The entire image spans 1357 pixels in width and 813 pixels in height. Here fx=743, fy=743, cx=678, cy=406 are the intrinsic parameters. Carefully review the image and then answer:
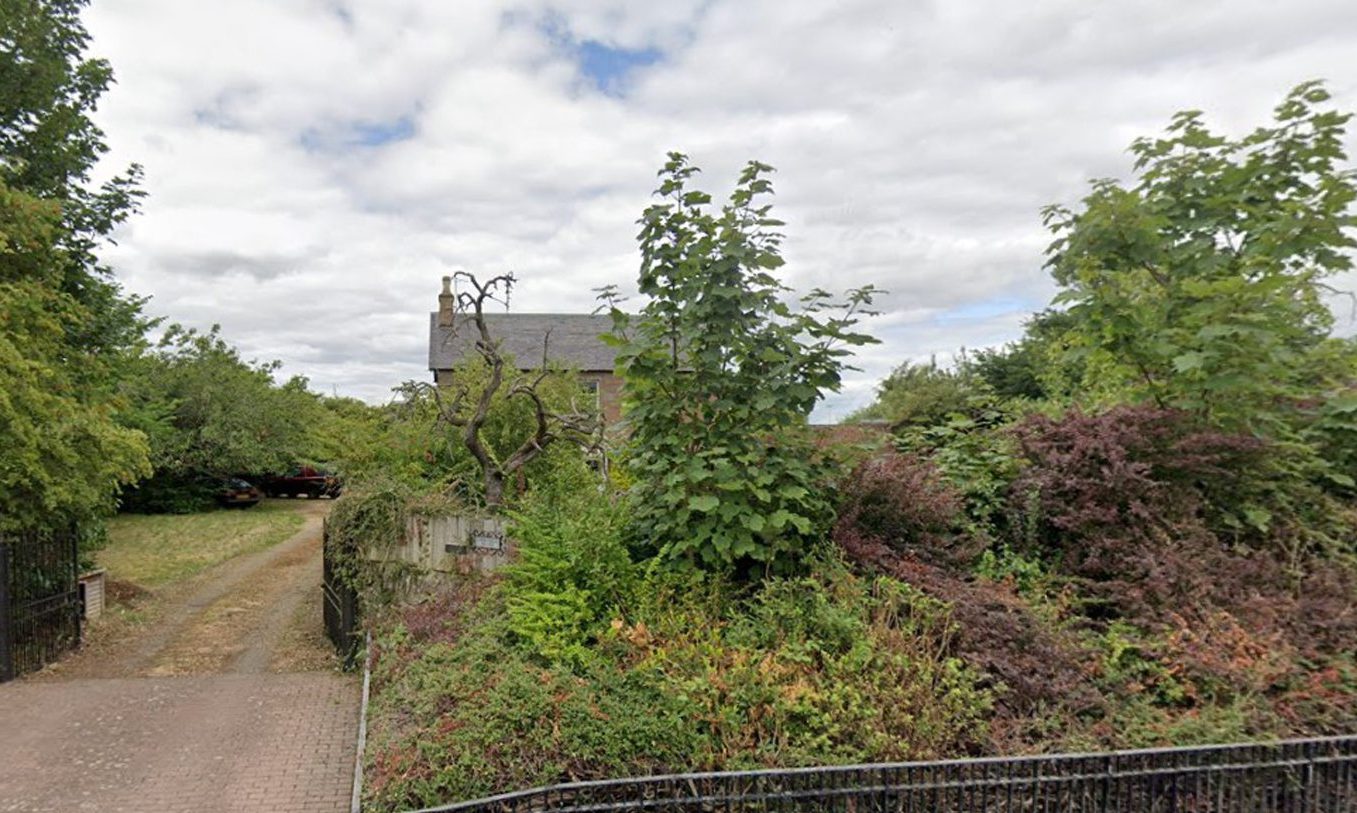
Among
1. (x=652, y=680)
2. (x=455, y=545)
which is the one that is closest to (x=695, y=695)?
(x=652, y=680)

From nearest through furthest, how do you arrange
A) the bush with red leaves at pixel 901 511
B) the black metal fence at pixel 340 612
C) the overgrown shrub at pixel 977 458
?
the bush with red leaves at pixel 901 511 → the overgrown shrub at pixel 977 458 → the black metal fence at pixel 340 612

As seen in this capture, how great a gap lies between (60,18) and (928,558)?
13544 millimetres

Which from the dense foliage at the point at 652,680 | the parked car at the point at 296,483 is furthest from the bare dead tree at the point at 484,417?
the parked car at the point at 296,483

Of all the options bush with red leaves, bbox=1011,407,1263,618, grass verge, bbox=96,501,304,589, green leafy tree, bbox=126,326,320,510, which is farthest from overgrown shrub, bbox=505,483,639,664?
green leafy tree, bbox=126,326,320,510

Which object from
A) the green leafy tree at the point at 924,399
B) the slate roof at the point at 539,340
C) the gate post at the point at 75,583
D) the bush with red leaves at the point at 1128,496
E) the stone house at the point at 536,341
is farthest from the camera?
the slate roof at the point at 539,340

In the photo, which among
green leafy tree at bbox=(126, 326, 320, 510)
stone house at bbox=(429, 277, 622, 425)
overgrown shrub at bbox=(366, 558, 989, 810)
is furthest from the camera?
stone house at bbox=(429, 277, 622, 425)

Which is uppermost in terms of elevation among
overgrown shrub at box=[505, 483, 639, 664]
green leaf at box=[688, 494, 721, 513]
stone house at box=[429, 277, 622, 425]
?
stone house at box=[429, 277, 622, 425]

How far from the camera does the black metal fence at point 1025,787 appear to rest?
3869 mm

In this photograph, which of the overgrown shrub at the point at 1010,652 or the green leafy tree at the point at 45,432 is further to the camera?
the green leafy tree at the point at 45,432

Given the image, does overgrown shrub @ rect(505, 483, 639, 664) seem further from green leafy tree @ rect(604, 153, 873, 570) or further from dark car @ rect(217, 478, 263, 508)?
dark car @ rect(217, 478, 263, 508)

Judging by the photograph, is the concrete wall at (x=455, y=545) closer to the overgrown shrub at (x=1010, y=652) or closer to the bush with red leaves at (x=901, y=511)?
the bush with red leaves at (x=901, y=511)

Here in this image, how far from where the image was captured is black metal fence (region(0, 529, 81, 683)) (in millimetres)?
7730

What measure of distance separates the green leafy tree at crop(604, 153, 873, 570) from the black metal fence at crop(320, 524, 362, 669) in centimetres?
403

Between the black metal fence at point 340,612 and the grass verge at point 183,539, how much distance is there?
6.45 m
